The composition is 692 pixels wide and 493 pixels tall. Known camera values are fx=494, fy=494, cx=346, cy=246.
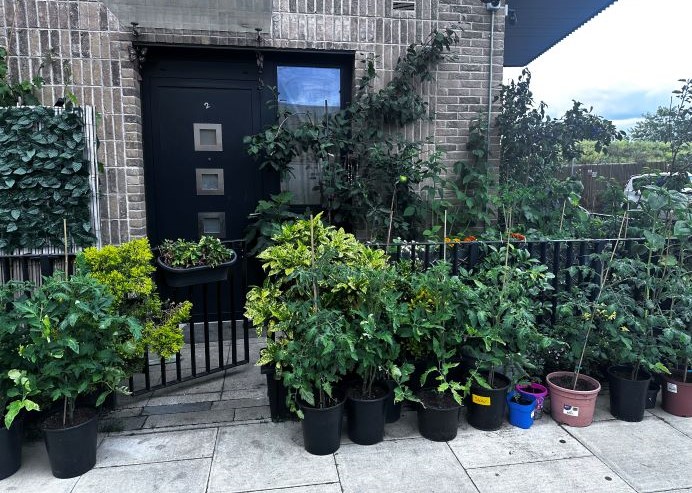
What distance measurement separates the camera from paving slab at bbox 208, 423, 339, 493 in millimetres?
2588

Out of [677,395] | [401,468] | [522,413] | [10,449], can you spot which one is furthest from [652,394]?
[10,449]

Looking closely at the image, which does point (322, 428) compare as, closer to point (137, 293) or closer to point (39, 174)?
point (137, 293)

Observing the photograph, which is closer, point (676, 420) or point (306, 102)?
point (676, 420)

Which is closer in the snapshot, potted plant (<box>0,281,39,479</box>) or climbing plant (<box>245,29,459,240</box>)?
potted plant (<box>0,281,39,479</box>)

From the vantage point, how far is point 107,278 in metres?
3.03

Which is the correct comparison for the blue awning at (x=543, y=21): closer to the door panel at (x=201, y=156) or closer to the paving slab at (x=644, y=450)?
the door panel at (x=201, y=156)

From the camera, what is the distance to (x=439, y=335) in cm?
304

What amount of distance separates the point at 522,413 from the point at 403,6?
393 cm

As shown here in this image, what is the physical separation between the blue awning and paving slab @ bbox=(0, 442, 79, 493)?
6288 mm

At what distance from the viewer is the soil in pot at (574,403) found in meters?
3.15

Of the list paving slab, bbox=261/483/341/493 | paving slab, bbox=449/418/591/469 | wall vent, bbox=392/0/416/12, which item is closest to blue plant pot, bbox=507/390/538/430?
paving slab, bbox=449/418/591/469

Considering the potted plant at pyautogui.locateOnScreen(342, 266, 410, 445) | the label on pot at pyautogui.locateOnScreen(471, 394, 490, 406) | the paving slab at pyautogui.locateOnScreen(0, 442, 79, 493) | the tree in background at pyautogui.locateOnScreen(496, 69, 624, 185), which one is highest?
the tree in background at pyautogui.locateOnScreen(496, 69, 624, 185)

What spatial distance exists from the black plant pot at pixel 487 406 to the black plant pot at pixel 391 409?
18.1 inches

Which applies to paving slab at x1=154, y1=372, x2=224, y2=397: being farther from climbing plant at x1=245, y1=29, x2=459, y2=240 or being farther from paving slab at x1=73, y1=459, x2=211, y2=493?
climbing plant at x1=245, y1=29, x2=459, y2=240
